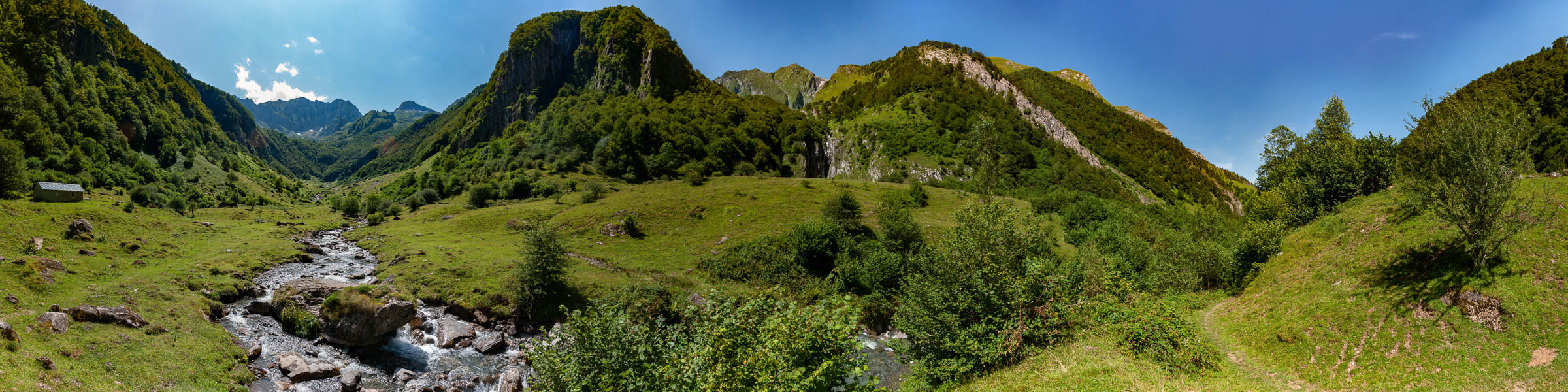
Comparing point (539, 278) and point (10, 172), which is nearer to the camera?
point (539, 278)

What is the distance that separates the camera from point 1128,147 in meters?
100

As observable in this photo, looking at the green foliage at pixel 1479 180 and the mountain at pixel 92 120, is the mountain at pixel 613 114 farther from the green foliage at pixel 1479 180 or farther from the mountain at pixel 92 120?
the green foliage at pixel 1479 180

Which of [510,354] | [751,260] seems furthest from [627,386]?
[751,260]

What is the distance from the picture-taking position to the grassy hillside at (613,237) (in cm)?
3325

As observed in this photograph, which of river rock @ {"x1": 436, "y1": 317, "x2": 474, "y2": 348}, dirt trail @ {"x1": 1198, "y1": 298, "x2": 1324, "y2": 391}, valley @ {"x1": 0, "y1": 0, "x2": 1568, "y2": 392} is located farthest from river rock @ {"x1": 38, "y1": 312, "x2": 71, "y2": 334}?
dirt trail @ {"x1": 1198, "y1": 298, "x2": 1324, "y2": 391}

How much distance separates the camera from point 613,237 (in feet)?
156

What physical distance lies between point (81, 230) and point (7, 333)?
26.2 meters

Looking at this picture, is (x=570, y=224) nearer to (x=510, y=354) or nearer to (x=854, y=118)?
(x=510, y=354)

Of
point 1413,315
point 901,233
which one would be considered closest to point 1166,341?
point 1413,315

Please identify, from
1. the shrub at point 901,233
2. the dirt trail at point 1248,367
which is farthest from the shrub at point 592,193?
the dirt trail at point 1248,367

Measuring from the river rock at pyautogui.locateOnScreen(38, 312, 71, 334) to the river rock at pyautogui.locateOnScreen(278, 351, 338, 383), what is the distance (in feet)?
18.9

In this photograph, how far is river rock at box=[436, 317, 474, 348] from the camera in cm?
2509

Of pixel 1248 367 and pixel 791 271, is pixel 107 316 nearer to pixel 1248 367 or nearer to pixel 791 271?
pixel 791 271

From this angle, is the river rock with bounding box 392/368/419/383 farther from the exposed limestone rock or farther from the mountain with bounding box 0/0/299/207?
the exposed limestone rock
